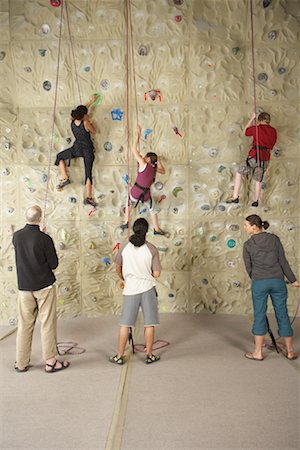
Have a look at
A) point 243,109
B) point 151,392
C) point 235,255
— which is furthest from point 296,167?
point 151,392

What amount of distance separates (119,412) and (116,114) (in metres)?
3.37

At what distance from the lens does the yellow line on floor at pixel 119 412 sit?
8.99ft

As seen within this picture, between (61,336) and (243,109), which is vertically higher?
(243,109)

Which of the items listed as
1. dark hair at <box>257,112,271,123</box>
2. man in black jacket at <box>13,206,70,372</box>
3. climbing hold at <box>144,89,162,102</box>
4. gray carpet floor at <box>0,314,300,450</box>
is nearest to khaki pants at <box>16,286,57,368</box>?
man in black jacket at <box>13,206,70,372</box>

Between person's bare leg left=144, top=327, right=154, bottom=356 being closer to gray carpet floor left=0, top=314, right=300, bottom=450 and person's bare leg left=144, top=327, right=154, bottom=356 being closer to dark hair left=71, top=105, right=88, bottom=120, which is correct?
gray carpet floor left=0, top=314, right=300, bottom=450

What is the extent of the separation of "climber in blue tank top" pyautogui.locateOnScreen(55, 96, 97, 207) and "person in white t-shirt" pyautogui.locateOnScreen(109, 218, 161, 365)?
1.46m

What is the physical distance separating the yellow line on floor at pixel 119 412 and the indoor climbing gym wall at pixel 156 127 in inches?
66.4

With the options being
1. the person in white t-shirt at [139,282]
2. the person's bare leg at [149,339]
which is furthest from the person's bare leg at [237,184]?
the person's bare leg at [149,339]

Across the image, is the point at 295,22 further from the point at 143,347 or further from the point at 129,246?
the point at 143,347

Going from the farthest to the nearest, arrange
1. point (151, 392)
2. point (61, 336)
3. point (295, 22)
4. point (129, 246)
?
1. point (295, 22)
2. point (61, 336)
3. point (129, 246)
4. point (151, 392)

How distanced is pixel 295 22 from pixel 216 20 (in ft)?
2.91

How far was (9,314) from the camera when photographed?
212 inches

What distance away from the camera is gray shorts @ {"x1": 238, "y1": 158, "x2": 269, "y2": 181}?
497 cm

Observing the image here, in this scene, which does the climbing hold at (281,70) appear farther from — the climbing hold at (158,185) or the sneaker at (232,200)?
the climbing hold at (158,185)
